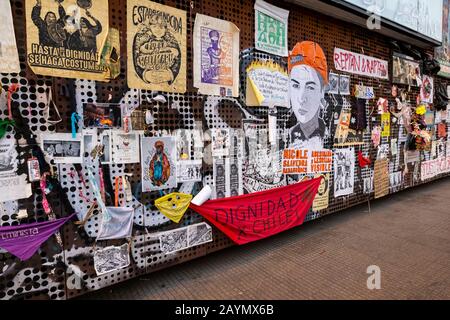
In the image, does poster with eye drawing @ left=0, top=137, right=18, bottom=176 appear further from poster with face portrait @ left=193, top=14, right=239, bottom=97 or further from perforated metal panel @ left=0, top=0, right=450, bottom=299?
poster with face portrait @ left=193, top=14, right=239, bottom=97

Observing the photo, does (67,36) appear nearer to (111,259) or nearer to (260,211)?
(111,259)

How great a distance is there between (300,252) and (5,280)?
3.22m

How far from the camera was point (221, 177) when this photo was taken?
3.65 metres

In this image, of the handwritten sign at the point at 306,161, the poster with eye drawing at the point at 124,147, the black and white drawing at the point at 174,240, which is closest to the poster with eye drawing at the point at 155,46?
the poster with eye drawing at the point at 124,147

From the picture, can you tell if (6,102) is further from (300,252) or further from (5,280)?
(300,252)

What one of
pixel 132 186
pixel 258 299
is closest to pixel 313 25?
pixel 132 186

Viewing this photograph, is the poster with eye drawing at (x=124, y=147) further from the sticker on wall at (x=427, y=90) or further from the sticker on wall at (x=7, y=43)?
the sticker on wall at (x=427, y=90)

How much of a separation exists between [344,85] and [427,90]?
3.68 m

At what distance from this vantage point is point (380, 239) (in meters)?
4.41

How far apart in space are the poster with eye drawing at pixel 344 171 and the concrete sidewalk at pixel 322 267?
59cm

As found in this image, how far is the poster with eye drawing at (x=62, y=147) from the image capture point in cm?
246

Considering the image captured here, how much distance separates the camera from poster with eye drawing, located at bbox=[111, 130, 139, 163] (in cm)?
280

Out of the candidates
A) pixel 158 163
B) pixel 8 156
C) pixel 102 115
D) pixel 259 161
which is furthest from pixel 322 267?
pixel 8 156

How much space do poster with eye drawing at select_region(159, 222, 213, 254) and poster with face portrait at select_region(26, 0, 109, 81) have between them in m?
1.74
